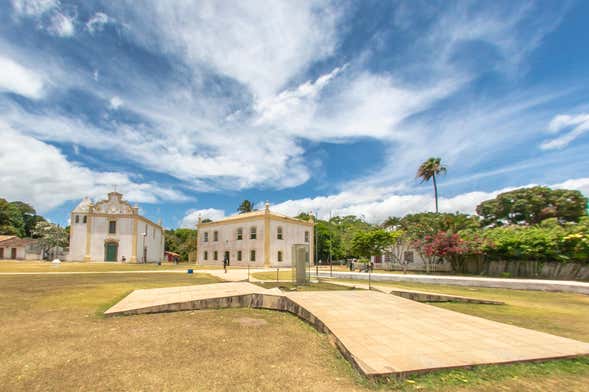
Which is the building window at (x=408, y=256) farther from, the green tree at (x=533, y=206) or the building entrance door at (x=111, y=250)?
the building entrance door at (x=111, y=250)

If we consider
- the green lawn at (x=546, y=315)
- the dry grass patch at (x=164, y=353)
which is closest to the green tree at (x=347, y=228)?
the green lawn at (x=546, y=315)

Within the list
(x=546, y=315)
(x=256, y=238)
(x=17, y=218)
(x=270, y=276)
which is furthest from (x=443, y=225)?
(x=17, y=218)

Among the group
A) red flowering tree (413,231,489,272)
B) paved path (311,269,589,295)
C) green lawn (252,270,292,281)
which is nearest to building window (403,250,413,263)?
red flowering tree (413,231,489,272)

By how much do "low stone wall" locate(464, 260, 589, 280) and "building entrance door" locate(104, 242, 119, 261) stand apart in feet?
131

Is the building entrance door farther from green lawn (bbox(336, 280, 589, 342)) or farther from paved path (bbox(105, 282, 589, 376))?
green lawn (bbox(336, 280, 589, 342))

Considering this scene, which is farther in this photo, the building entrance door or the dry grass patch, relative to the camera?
the building entrance door

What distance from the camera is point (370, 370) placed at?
371 centimetres

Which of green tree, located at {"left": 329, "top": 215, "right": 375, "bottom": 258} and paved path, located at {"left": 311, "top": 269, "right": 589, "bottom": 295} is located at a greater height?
green tree, located at {"left": 329, "top": 215, "right": 375, "bottom": 258}

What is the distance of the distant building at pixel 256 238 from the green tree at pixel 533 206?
24.0m

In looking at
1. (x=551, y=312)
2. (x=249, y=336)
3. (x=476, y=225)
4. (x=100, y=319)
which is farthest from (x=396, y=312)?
(x=476, y=225)

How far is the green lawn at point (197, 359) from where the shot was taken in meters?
3.60

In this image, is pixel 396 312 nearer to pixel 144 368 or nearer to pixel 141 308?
pixel 144 368

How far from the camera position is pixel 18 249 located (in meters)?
47.5

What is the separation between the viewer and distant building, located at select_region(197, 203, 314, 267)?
3522 centimetres
